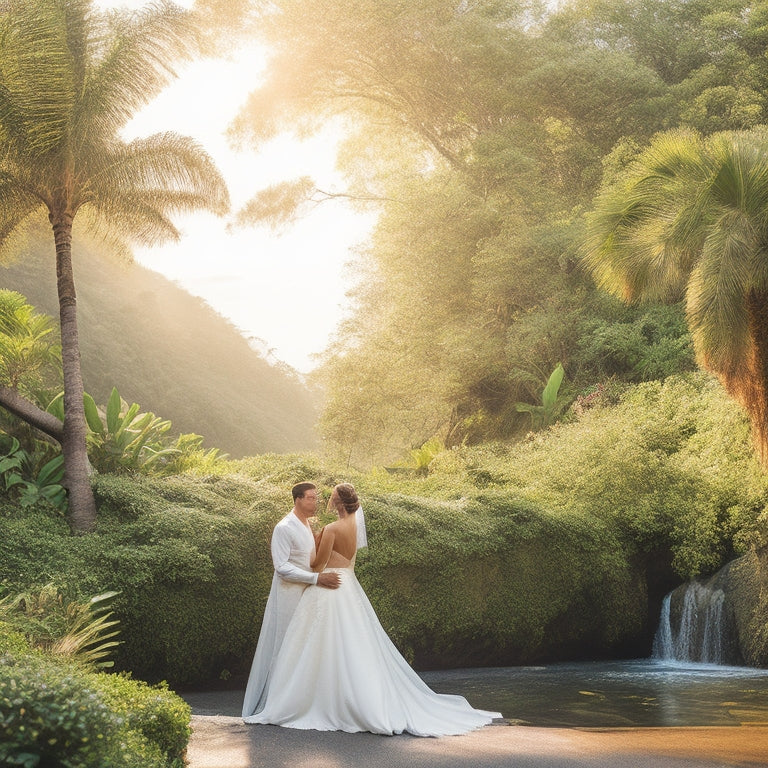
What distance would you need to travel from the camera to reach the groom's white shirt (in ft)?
24.4

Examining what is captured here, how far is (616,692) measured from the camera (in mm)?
11102

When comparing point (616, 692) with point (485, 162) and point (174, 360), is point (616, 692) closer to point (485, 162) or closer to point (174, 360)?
point (485, 162)

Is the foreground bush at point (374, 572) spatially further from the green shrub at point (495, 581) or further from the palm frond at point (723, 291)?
the palm frond at point (723, 291)

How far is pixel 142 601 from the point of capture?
10.5 m

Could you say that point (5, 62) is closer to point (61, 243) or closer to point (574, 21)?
point (61, 243)

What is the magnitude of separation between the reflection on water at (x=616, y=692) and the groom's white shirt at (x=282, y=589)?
8.96ft

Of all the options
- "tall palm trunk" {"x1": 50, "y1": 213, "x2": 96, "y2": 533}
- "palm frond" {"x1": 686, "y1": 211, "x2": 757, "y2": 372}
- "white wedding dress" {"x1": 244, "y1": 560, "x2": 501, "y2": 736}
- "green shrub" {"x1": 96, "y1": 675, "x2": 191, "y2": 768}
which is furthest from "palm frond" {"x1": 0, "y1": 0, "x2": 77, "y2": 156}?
"palm frond" {"x1": 686, "y1": 211, "x2": 757, "y2": 372}

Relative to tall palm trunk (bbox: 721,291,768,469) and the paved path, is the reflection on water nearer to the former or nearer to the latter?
the paved path

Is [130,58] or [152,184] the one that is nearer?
[130,58]

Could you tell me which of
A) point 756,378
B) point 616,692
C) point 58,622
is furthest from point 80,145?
point 756,378

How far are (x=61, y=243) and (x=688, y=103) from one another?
836 inches

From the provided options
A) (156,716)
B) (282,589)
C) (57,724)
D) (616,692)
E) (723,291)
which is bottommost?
(616,692)

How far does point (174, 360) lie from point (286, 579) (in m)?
41.0

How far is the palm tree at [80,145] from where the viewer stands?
11.6 metres
